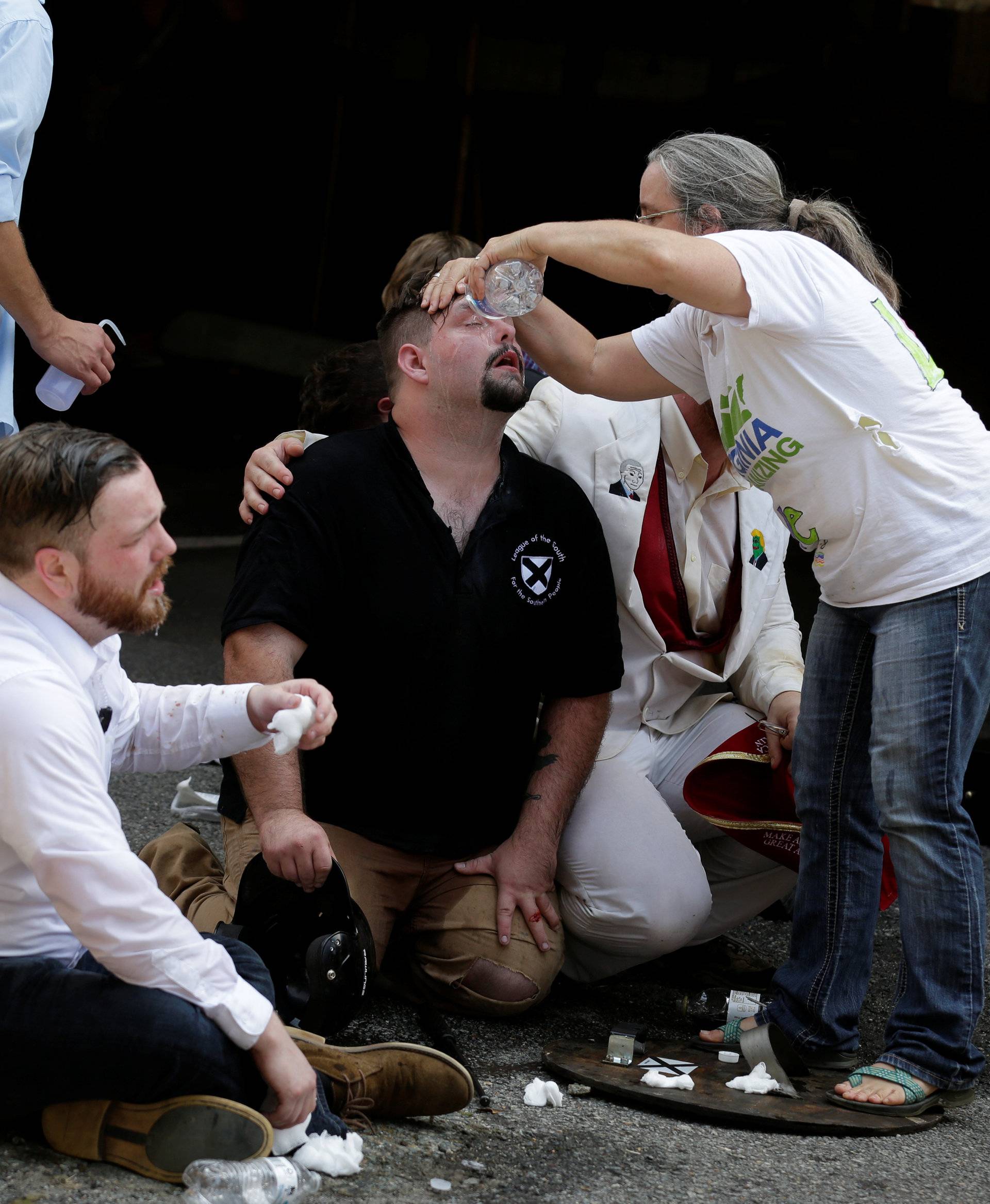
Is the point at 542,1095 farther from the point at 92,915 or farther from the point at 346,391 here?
the point at 346,391

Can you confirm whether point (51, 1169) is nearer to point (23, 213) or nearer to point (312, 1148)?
point (312, 1148)

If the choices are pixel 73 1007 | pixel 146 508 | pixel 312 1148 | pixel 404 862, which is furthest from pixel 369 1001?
pixel 146 508

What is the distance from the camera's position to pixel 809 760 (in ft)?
8.40

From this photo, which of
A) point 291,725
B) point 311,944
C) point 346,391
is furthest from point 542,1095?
point 346,391

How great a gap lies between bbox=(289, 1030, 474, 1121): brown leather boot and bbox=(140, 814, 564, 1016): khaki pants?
601mm

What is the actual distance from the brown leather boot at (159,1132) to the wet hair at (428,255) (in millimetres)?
2206

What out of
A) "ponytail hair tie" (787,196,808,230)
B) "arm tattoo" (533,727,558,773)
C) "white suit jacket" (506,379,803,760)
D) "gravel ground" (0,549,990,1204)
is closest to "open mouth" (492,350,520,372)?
"white suit jacket" (506,379,803,760)

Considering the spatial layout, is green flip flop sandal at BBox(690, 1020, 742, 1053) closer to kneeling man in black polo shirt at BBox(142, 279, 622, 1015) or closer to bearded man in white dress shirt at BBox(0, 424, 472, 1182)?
kneeling man in black polo shirt at BBox(142, 279, 622, 1015)

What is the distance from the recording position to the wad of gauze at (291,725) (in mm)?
1894

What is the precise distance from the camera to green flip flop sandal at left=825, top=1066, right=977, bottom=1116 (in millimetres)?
2285

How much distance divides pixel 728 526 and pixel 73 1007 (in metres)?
1.82

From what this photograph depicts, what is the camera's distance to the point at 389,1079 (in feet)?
6.78

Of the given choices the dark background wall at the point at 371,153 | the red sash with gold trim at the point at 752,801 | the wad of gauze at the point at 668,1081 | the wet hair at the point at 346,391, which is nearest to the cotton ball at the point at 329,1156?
the wad of gauze at the point at 668,1081

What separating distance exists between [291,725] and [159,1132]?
0.53m
